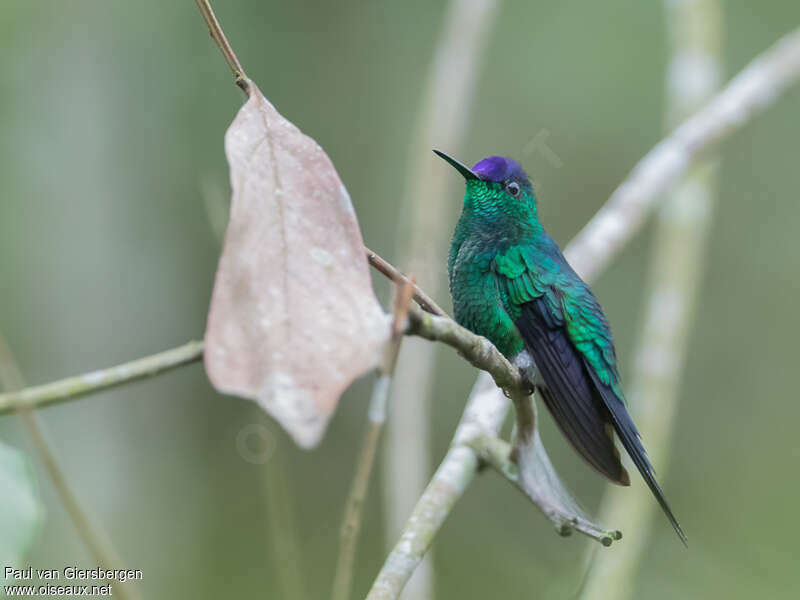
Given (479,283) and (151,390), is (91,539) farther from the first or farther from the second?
(151,390)

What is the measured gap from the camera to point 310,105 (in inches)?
236

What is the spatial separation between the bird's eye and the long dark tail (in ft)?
1.77

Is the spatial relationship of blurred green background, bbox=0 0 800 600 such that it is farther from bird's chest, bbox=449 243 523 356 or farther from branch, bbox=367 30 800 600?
bird's chest, bbox=449 243 523 356

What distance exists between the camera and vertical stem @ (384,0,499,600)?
9.72 feet

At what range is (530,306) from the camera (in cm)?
234

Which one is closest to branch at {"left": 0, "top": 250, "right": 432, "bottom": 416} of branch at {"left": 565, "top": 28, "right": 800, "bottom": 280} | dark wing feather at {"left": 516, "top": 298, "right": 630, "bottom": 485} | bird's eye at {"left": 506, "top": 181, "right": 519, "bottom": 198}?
dark wing feather at {"left": 516, "top": 298, "right": 630, "bottom": 485}

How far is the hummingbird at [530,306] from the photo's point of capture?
7.30ft

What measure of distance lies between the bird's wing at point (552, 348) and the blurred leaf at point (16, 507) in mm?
1367

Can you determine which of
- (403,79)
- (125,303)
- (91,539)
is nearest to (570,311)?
(91,539)

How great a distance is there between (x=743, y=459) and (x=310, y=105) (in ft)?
12.2

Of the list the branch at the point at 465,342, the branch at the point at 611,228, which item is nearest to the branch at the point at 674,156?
the branch at the point at 611,228

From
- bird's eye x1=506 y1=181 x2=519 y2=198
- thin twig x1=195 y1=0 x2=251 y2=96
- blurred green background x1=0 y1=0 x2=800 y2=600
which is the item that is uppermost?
thin twig x1=195 y1=0 x2=251 y2=96

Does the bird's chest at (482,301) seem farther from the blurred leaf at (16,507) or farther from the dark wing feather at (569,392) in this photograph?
the blurred leaf at (16,507)

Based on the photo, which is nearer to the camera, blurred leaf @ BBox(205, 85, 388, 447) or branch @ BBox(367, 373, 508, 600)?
blurred leaf @ BBox(205, 85, 388, 447)
